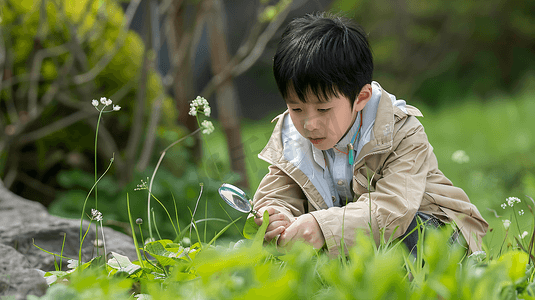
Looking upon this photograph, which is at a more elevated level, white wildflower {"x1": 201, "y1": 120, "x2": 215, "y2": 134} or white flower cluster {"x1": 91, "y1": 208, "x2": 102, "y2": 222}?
white wildflower {"x1": 201, "y1": 120, "x2": 215, "y2": 134}

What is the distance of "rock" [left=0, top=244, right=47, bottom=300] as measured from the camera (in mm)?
1124

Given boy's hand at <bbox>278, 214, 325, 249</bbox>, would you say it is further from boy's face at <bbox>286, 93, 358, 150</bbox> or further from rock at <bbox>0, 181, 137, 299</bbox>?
rock at <bbox>0, 181, 137, 299</bbox>

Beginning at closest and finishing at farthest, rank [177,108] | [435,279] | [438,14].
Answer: [435,279] < [177,108] < [438,14]

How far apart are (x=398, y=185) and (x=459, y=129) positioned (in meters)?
5.27

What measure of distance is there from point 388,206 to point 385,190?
7cm

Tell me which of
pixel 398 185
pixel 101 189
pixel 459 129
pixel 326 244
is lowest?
pixel 459 129

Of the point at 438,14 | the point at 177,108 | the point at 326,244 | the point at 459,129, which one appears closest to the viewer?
Result: the point at 326,244

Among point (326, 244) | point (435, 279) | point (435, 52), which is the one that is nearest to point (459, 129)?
point (435, 52)

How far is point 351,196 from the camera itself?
75.2 inches

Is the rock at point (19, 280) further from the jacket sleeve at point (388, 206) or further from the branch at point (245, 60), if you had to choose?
the branch at point (245, 60)

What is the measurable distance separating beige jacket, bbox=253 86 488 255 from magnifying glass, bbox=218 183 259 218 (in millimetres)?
279

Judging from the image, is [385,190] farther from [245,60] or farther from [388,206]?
[245,60]

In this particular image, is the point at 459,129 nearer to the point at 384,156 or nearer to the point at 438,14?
the point at 438,14

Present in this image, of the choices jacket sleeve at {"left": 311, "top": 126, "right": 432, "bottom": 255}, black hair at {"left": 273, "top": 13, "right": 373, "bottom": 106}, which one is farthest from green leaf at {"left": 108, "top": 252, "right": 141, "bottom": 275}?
black hair at {"left": 273, "top": 13, "right": 373, "bottom": 106}
